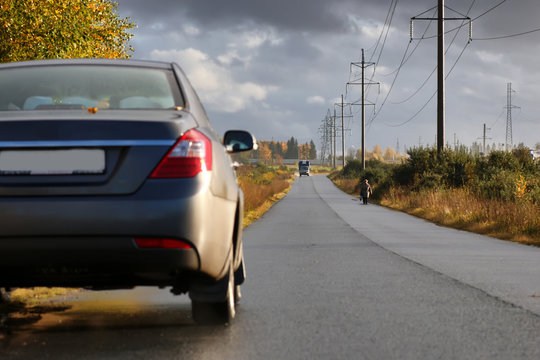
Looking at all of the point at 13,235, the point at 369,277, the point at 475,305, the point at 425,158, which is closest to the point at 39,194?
the point at 13,235

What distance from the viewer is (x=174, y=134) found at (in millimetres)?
3852

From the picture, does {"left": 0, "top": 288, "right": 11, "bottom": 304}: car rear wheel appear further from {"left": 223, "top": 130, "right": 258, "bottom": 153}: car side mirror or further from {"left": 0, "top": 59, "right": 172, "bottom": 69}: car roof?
{"left": 223, "top": 130, "right": 258, "bottom": 153}: car side mirror

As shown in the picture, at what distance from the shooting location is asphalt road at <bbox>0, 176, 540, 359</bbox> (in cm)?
430

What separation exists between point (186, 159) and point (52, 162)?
2.55 ft

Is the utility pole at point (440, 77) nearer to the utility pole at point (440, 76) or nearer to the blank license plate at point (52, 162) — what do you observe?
the utility pole at point (440, 76)

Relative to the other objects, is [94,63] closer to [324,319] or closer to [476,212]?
[324,319]

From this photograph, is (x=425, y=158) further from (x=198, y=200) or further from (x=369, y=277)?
(x=198, y=200)

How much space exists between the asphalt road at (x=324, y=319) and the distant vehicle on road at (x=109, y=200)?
26.4 inches

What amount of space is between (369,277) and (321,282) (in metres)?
0.76

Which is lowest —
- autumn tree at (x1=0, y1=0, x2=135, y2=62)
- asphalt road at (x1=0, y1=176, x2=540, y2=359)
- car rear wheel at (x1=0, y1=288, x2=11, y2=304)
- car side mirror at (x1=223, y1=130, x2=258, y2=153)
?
asphalt road at (x1=0, y1=176, x2=540, y2=359)

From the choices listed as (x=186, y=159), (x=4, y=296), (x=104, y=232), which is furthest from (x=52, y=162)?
(x=4, y=296)

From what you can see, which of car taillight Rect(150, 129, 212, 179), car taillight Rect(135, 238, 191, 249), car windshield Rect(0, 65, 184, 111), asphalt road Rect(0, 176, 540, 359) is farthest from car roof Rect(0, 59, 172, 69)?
asphalt road Rect(0, 176, 540, 359)

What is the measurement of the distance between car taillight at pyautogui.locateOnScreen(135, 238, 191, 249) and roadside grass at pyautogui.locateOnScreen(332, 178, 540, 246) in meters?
11.4

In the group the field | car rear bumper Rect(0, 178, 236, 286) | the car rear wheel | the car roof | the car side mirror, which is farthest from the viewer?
the field
